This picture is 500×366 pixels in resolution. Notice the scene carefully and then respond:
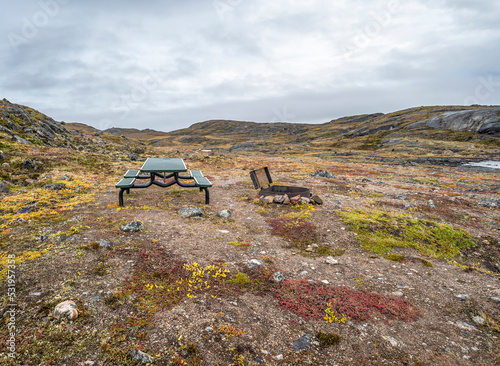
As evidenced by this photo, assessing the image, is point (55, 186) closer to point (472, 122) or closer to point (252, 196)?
point (252, 196)

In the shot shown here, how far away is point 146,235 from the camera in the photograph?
7199 mm

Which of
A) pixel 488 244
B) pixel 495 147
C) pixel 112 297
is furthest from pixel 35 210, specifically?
pixel 495 147

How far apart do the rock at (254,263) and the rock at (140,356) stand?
3051mm

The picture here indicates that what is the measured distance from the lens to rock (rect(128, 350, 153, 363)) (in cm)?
316

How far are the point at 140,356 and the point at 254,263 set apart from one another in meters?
3.36

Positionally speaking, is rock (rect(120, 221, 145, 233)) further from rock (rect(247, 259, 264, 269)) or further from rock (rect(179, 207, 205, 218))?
rock (rect(247, 259, 264, 269))

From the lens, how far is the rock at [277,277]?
17.8 feet

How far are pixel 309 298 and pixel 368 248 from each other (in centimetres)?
375

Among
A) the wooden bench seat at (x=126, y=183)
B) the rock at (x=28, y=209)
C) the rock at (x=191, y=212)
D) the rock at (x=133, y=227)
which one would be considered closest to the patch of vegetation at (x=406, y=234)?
the rock at (x=191, y=212)

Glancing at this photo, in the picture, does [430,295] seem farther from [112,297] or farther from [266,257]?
[112,297]

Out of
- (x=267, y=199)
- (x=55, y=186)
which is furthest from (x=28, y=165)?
(x=267, y=199)

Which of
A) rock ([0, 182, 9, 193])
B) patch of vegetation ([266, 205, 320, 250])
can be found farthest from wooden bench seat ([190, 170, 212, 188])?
rock ([0, 182, 9, 193])

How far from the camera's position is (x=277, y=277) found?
5527 mm

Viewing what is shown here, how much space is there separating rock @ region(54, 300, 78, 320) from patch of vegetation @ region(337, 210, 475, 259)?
7630 millimetres
